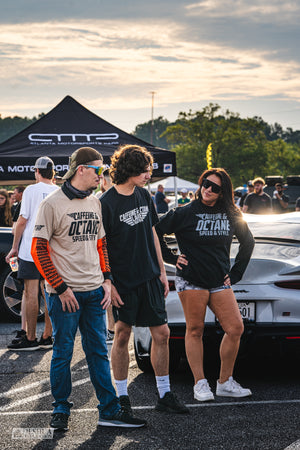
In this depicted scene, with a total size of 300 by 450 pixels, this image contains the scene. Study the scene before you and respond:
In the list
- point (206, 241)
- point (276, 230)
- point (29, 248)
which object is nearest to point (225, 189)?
point (206, 241)

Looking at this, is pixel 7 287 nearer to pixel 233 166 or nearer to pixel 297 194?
pixel 297 194

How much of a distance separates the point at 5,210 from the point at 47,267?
5.98 metres

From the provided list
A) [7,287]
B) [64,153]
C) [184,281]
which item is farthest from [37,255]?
[64,153]

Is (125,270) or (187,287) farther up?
(125,270)

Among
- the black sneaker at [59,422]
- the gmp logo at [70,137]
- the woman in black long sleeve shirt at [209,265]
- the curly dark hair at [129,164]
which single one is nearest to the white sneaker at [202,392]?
the woman in black long sleeve shirt at [209,265]

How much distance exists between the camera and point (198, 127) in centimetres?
7569

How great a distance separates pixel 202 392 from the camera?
487 cm

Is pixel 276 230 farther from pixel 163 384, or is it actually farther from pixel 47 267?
pixel 47 267

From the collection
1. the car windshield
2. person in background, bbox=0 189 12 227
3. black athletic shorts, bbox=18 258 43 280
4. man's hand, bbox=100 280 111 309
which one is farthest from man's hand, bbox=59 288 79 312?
person in background, bbox=0 189 12 227

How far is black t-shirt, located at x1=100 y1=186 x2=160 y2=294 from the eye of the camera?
4410mm

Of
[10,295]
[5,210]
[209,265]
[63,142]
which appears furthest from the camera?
[63,142]

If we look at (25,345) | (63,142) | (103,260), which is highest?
(63,142)

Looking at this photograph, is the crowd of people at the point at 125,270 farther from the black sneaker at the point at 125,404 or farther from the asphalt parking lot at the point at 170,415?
the asphalt parking lot at the point at 170,415

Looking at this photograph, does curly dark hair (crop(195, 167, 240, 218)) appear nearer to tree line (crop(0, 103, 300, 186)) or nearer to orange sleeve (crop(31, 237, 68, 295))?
orange sleeve (crop(31, 237, 68, 295))
